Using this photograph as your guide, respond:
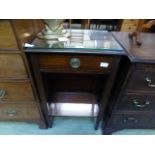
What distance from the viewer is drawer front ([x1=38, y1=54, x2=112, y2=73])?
755 mm

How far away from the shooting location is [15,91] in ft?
2.95

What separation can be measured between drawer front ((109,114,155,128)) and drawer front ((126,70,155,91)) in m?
0.28

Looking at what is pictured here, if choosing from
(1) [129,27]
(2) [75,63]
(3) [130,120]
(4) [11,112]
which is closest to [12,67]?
(2) [75,63]

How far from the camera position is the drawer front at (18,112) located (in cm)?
100

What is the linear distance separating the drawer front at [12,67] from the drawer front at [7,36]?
0.05 m

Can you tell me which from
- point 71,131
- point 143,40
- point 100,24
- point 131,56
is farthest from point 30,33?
point 100,24

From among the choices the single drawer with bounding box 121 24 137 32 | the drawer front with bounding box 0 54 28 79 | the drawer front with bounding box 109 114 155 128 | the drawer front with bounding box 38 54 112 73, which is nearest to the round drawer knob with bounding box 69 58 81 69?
the drawer front with bounding box 38 54 112 73

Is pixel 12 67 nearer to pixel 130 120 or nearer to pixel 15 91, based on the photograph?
pixel 15 91

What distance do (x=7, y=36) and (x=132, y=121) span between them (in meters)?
0.98

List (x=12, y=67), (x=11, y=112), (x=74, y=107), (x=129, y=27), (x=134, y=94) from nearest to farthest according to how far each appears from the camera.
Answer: (x=12, y=67) → (x=134, y=94) → (x=11, y=112) → (x=74, y=107) → (x=129, y=27)

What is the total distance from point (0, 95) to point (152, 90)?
0.92 m

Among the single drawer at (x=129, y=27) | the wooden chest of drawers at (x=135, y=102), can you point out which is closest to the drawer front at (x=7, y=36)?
the wooden chest of drawers at (x=135, y=102)

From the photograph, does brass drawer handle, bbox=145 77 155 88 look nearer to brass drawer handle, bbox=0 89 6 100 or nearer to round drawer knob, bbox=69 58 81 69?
round drawer knob, bbox=69 58 81 69

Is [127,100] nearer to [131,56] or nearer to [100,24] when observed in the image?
[131,56]
